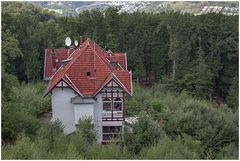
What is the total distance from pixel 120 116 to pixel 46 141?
23.1 feet

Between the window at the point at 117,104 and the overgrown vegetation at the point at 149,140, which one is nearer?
the overgrown vegetation at the point at 149,140

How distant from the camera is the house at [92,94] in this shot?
23.9 meters

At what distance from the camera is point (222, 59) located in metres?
41.9

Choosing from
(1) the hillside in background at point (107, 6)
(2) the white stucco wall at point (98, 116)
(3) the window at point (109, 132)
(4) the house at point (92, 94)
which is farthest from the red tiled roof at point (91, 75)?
(1) the hillside in background at point (107, 6)

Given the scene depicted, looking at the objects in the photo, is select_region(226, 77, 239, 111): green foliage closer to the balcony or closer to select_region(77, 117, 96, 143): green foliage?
Answer: the balcony

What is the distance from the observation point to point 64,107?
24.5 meters

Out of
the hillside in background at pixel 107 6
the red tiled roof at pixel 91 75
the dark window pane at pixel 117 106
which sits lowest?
the dark window pane at pixel 117 106

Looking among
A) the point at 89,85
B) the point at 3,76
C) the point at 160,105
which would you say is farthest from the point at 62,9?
the point at 3,76

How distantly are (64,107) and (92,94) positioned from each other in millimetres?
1954

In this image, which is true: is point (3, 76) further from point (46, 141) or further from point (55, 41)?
point (55, 41)

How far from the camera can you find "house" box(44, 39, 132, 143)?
23859 mm

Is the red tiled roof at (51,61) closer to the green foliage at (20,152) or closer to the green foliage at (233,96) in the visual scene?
the green foliage at (20,152)

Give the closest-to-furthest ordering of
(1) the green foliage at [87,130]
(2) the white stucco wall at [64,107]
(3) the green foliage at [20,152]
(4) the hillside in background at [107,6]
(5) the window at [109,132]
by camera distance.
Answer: (3) the green foliage at [20,152] → (1) the green foliage at [87,130] → (2) the white stucco wall at [64,107] → (5) the window at [109,132] → (4) the hillside in background at [107,6]

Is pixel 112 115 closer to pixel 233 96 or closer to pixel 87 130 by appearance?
pixel 87 130
